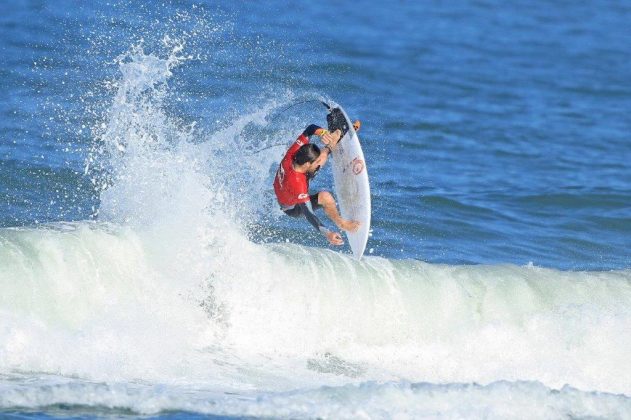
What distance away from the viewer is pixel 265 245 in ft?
40.8

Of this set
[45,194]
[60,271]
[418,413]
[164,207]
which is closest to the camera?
[418,413]

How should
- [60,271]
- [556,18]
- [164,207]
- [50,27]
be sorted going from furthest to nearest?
[556,18] < [50,27] < [164,207] < [60,271]

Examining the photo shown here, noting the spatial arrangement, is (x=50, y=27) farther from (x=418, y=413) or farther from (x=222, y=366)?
(x=418, y=413)

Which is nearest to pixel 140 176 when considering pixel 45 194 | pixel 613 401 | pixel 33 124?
pixel 45 194

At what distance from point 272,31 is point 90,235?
12.1 m

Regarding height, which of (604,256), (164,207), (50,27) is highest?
(50,27)

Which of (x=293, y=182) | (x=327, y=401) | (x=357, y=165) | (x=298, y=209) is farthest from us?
(x=357, y=165)

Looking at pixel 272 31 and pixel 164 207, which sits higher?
pixel 272 31

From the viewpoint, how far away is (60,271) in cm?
1066

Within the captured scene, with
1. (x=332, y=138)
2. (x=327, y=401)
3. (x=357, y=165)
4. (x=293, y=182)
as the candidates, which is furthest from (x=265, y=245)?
(x=327, y=401)

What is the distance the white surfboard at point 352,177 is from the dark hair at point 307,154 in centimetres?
58

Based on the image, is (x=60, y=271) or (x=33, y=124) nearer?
(x=60, y=271)

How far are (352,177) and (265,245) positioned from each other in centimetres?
150

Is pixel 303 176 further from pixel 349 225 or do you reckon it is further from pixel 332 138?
pixel 349 225
